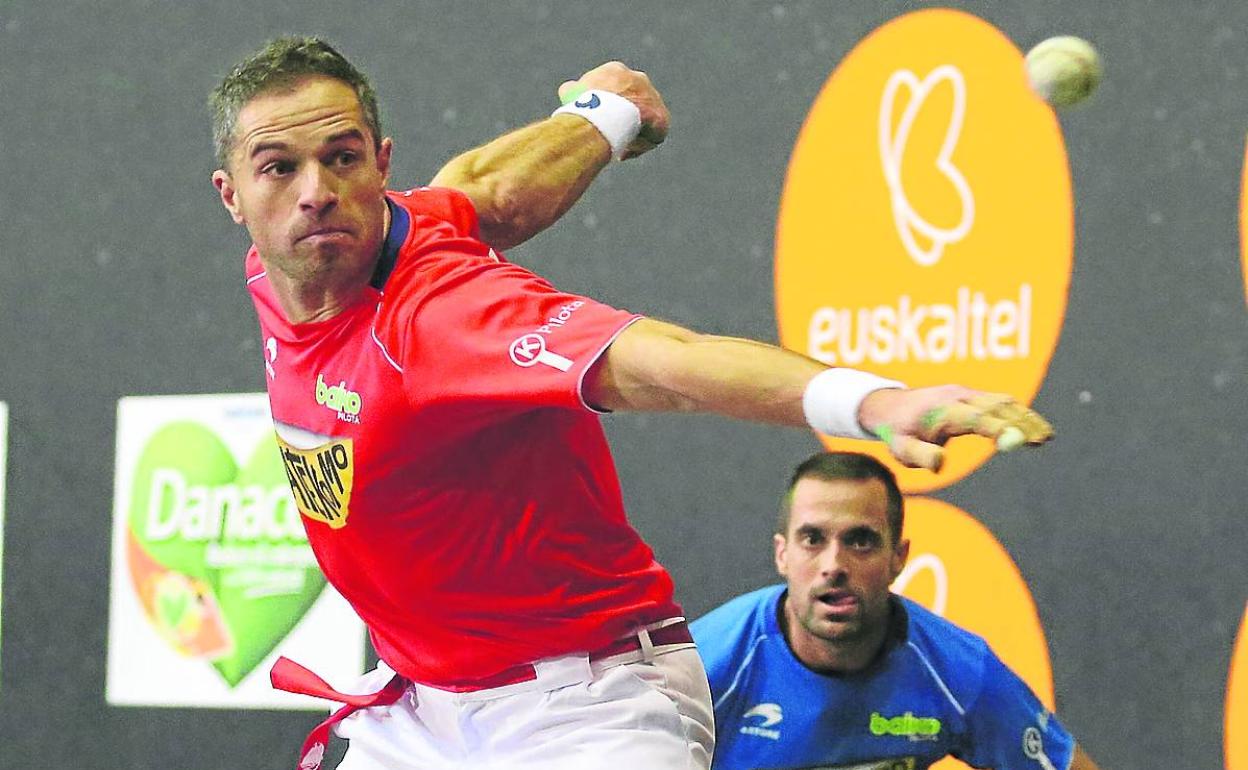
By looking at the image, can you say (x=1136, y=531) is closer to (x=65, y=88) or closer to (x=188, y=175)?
(x=188, y=175)

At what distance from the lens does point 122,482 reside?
15.2 feet

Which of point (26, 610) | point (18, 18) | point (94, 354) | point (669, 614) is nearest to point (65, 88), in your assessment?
point (18, 18)

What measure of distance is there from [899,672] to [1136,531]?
502mm

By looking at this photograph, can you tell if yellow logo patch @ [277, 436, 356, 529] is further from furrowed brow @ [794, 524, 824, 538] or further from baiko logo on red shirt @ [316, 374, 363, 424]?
furrowed brow @ [794, 524, 824, 538]

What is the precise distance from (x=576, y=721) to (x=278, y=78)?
86cm

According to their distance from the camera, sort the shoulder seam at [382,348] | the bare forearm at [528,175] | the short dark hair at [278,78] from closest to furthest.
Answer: the shoulder seam at [382,348] < the short dark hair at [278,78] < the bare forearm at [528,175]

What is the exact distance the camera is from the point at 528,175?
9.14 feet

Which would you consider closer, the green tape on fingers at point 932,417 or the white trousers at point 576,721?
the green tape on fingers at point 932,417

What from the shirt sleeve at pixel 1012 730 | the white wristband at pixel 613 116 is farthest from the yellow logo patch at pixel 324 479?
the shirt sleeve at pixel 1012 730

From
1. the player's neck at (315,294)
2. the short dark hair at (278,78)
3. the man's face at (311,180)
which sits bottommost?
the player's neck at (315,294)

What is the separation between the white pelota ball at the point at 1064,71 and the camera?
120 inches

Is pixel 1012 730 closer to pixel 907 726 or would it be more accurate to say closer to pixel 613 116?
pixel 907 726

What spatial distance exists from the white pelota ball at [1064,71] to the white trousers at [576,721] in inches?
48.5

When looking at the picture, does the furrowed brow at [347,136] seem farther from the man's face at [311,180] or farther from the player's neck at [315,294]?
the player's neck at [315,294]
